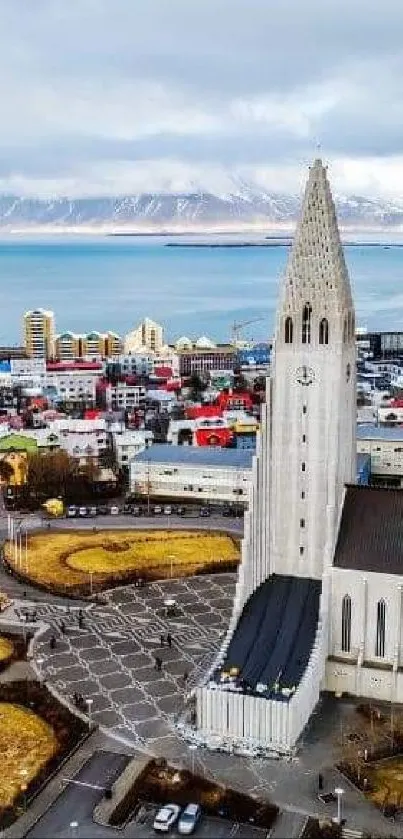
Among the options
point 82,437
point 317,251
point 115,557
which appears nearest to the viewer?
point 317,251

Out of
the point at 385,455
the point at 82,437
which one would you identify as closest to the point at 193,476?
the point at 82,437

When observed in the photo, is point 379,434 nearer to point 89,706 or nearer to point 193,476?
point 193,476

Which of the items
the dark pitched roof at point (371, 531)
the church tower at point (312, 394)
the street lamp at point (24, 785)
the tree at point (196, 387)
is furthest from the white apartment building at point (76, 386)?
the street lamp at point (24, 785)

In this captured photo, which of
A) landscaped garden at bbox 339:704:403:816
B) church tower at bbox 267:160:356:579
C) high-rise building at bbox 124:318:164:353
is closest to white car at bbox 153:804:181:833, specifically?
landscaped garden at bbox 339:704:403:816

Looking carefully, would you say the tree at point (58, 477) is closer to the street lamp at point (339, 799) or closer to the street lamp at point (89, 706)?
the street lamp at point (89, 706)

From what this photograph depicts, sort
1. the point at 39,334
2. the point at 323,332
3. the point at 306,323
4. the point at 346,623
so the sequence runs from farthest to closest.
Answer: the point at 39,334 < the point at 306,323 < the point at 323,332 < the point at 346,623

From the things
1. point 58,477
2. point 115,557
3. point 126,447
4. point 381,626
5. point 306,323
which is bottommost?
point 115,557

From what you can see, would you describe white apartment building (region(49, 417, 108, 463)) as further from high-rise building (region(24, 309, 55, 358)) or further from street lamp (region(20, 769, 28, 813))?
high-rise building (region(24, 309, 55, 358))
